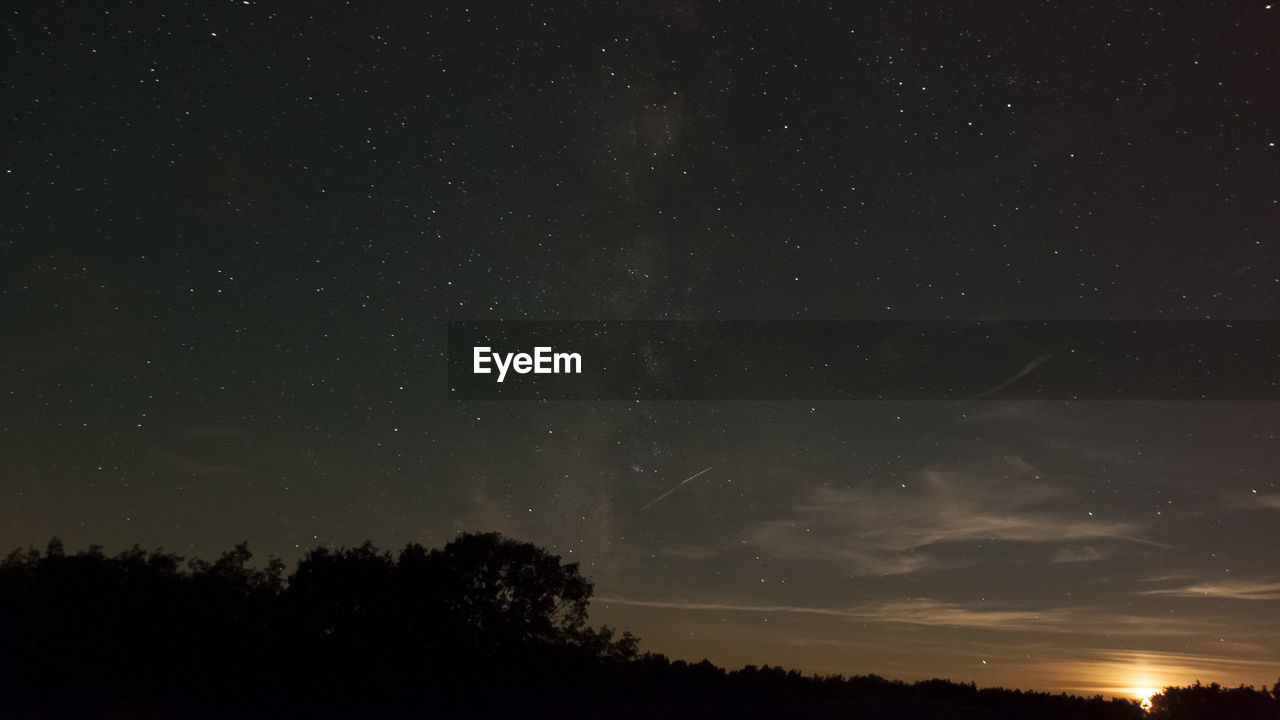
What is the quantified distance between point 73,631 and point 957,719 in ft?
76.3

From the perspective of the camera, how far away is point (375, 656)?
1039 inches

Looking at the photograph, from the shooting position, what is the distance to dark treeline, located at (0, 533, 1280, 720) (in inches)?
826

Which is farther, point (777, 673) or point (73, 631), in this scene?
point (777, 673)

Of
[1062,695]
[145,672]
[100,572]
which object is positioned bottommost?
[1062,695]

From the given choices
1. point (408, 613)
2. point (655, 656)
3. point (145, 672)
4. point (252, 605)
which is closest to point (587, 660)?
point (655, 656)

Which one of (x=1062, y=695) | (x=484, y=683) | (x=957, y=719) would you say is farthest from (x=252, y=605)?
(x=1062, y=695)

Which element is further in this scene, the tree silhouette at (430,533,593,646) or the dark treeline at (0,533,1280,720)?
the tree silhouette at (430,533,593,646)

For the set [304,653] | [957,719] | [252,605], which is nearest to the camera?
[957,719]

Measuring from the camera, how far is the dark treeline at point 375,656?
2098 centimetres

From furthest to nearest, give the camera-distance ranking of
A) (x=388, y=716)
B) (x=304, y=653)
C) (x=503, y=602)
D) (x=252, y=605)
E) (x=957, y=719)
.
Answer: (x=503, y=602) < (x=252, y=605) < (x=304, y=653) < (x=957, y=719) < (x=388, y=716)

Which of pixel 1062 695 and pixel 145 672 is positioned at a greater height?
pixel 145 672

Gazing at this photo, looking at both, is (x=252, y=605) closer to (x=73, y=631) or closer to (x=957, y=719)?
(x=73, y=631)

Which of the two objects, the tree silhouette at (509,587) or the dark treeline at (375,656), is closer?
the dark treeline at (375,656)

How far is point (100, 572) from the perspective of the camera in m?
28.3
